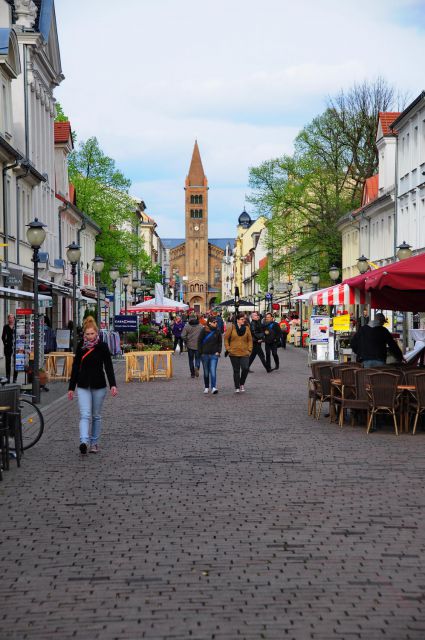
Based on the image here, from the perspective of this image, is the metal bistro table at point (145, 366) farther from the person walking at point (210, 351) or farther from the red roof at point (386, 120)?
the red roof at point (386, 120)

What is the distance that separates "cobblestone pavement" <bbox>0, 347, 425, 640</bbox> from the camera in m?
5.68

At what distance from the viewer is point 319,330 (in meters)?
34.9

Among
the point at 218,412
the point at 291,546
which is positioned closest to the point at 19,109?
the point at 218,412

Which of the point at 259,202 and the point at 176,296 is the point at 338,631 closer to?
the point at 259,202

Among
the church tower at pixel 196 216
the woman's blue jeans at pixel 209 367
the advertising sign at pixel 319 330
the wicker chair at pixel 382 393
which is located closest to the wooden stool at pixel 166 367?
the woman's blue jeans at pixel 209 367

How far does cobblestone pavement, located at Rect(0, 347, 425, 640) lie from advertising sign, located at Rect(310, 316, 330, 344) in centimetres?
1982

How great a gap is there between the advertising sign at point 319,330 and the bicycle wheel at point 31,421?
71.6 ft

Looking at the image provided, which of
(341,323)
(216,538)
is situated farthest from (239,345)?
(216,538)

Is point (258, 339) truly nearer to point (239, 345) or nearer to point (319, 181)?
point (239, 345)

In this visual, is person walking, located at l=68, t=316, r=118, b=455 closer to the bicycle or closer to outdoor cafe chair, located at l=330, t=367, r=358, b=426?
the bicycle

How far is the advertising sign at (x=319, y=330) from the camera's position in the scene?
114 feet

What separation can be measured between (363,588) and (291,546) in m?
1.26

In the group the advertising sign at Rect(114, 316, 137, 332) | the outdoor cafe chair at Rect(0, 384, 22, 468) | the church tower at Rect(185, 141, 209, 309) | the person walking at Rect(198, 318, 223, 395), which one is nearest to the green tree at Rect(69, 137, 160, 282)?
the advertising sign at Rect(114, 316, 137, 332)

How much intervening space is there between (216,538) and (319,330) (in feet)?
89.9
